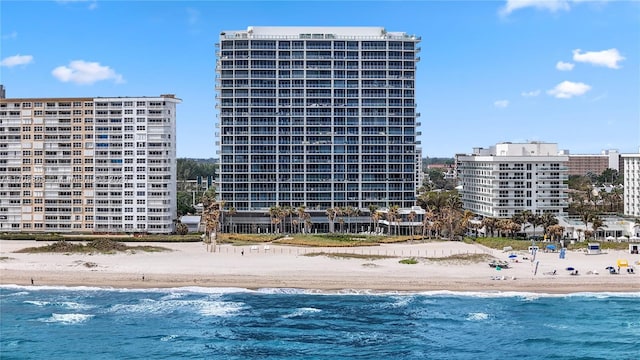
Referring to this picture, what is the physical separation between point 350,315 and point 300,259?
3213cm

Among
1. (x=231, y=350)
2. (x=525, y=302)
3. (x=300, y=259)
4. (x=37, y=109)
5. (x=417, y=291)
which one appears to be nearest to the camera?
(x=231, y=350)

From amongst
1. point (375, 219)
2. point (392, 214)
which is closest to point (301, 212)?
point (375, 219)

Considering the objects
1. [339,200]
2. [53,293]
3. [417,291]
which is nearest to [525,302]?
[417,291]

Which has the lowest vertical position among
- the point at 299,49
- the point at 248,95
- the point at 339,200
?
the point at 339,200

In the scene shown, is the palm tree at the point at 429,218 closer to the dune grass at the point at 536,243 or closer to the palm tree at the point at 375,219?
the palm tree at the point at 375,219

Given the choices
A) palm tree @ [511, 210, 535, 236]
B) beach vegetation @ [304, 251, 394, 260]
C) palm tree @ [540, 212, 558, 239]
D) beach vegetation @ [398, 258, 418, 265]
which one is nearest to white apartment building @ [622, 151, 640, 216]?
palm tree @ [540, 212, 558, 239]

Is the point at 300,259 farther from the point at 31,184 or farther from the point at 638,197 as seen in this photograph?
the point at 638,197

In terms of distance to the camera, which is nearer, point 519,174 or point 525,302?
point 525,302

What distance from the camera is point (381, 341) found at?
228 feet

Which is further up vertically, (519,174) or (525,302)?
(519,174)

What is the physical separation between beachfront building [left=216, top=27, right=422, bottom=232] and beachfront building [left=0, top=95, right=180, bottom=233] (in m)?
14.5

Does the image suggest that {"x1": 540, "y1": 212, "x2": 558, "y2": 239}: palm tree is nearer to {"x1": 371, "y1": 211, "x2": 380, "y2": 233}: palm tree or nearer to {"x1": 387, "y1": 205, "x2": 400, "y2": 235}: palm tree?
{"x1": 387, "y1": 205, "x2": 400, "y2": 235}: palm tree

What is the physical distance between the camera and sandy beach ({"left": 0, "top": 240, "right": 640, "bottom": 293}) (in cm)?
9275

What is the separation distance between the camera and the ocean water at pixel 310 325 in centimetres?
6669
